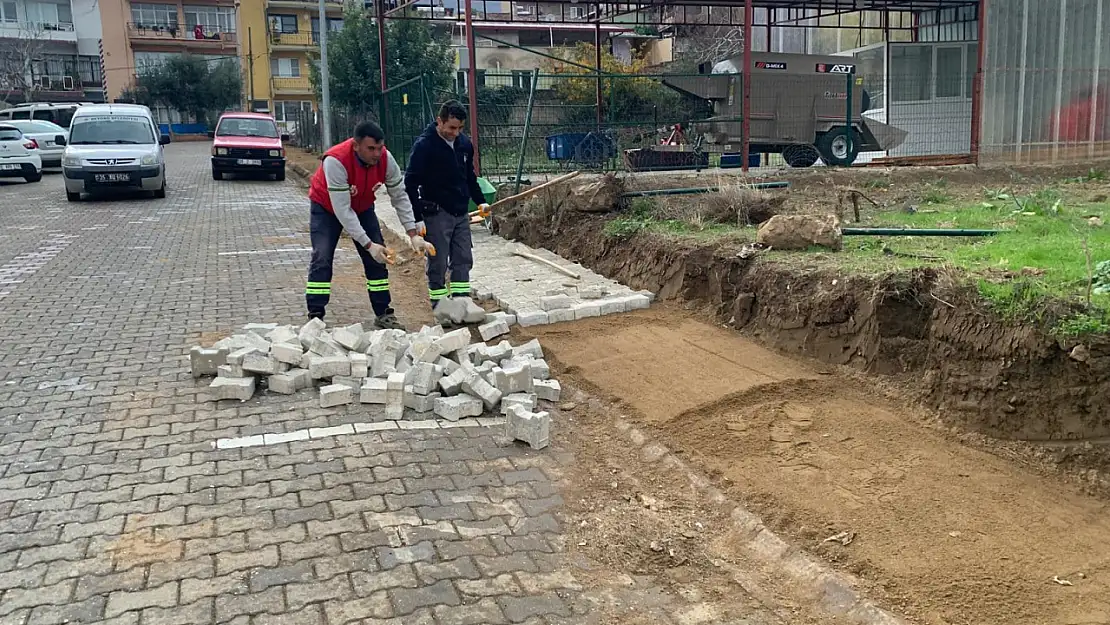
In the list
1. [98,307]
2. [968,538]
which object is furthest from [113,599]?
[98,307]

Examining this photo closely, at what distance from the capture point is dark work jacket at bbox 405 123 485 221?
7410mm

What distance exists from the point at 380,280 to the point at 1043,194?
7780 mm

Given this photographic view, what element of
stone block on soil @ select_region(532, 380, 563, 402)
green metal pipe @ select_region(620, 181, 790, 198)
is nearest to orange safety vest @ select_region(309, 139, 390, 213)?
stone block on soil @ select_region(532, 380, 563, 402)

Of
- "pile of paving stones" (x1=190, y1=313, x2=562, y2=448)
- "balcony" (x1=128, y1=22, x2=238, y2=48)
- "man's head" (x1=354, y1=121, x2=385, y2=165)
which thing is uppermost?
"balcony" (x1=128, y1=22, x2=238, y2=48)

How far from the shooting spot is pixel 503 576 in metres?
3.61

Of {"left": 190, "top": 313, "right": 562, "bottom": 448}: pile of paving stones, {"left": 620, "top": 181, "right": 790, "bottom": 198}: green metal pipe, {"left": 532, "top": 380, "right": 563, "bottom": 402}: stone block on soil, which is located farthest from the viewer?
{"left": 620, "top": 181, "right": 790, "bottom": 198}: green metal pipe

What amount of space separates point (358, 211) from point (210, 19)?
2476 inches

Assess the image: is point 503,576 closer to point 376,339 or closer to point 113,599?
point 113,599

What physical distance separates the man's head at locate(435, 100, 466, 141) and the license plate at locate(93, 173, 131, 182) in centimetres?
1330

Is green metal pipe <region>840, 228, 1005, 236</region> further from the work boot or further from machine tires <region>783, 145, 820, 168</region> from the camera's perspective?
machine tires <region>783, 145, 820, 168</region>

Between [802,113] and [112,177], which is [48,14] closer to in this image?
[112,177]

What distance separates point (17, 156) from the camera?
23.7 metres

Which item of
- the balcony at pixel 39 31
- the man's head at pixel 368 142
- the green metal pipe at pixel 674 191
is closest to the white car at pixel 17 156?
the green metal pipe at pixel 674 191

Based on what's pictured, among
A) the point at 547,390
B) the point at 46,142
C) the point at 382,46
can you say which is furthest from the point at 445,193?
the point at 46,142
